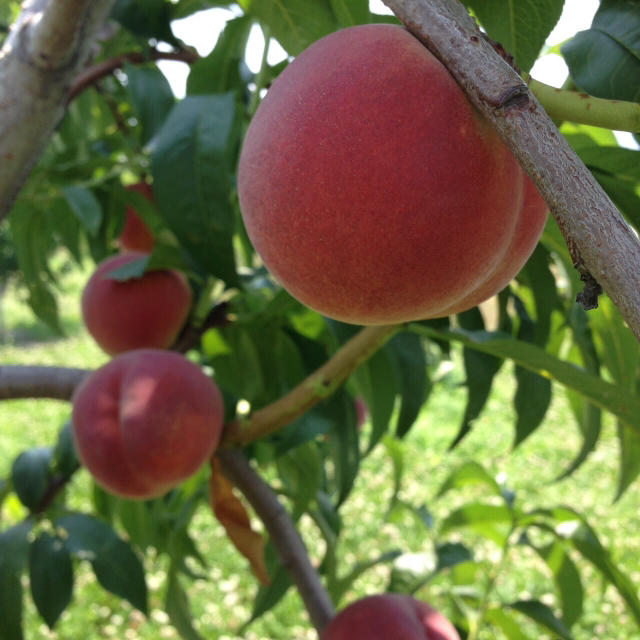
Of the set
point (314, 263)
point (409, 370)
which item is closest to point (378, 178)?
point (314, 263)

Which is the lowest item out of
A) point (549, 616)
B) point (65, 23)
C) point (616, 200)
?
point (549, 616)

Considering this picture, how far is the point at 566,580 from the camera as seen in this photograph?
1057 mm

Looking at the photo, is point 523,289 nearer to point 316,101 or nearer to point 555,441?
point 316,101

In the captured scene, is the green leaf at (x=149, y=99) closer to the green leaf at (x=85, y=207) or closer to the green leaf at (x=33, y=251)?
the green leaf at (x=85, y=207)

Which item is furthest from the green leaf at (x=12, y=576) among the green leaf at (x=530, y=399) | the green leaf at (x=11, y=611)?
the green leaf at (x=530, y=399)

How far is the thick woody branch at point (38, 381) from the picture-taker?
0.77m

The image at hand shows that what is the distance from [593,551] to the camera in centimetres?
88

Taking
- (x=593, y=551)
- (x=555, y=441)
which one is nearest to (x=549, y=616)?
(x=593, y=551)

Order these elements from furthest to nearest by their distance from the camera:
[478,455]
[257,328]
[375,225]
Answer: [478,455] < [257,328] < [375,225]

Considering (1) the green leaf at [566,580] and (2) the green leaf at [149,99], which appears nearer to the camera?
(2) the green leaf at [149,99]

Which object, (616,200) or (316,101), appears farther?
(616,200)

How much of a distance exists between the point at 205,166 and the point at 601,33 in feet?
0.98

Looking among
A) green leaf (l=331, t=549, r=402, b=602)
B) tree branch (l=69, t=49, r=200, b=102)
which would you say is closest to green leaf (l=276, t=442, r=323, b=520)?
green leaf (l=331, t=549, r=402, b=602)

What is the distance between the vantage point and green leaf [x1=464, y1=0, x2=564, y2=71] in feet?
1.51
